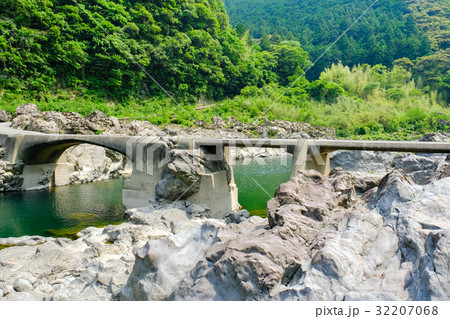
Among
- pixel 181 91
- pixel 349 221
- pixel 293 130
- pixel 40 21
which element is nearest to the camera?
pixel 349 221

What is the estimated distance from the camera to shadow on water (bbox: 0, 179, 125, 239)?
444 inches

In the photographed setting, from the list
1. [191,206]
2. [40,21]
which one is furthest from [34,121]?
[191,206]

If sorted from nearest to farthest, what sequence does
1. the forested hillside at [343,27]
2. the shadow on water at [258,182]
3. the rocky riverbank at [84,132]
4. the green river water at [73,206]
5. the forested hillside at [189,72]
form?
the green river water at [73,206] < the shadow on water at [258,182] < the rocky riverbank at [84,132] < the forested hillside at [189,72] < the forested hillside at [343,27]

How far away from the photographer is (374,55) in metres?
58.4

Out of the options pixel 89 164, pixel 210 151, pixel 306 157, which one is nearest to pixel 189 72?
pixel 89 164

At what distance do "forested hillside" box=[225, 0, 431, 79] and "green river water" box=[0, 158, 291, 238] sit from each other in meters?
48.6

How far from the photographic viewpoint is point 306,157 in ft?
36.3

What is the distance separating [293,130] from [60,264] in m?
26.6

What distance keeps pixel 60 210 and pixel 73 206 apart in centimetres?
70

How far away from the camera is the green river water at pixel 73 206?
Result: 11462mm

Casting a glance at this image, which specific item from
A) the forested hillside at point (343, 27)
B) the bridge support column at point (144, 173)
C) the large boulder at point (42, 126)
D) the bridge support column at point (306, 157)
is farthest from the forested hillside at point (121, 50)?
the bridge support column at point (306, 157)

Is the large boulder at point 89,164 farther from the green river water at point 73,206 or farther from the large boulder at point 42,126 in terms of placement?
the large boulder at point 42,126

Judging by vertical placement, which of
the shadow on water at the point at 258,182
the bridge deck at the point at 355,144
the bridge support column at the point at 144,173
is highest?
the bridge deck at the point at 355,144

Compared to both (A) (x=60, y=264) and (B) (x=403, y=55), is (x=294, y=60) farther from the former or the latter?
(A) (x=60, y=264)
